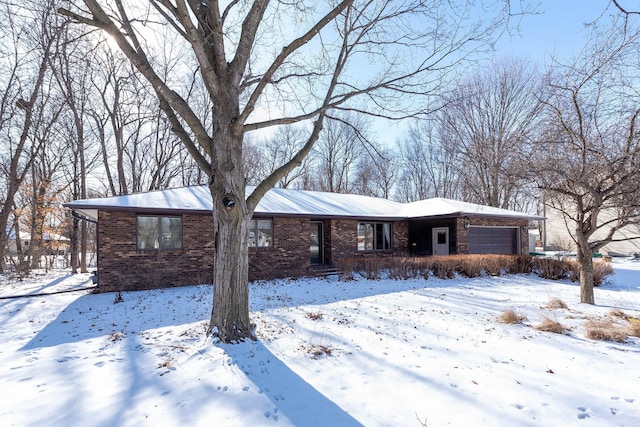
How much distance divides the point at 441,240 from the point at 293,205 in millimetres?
7542

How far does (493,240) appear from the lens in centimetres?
1625

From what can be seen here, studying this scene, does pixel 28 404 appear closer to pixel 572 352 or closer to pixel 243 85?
pixel 243 85

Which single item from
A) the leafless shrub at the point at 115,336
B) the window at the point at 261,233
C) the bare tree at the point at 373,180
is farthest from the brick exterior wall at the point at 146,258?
the bare tree at the point at 373,180

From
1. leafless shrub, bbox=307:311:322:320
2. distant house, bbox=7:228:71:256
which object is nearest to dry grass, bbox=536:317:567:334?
leafless shrub, bbox=307:311:322:320

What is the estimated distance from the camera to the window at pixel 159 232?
403 inches

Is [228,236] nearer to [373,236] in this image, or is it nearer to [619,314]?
[619,314]

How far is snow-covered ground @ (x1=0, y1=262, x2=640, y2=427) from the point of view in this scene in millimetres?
2887

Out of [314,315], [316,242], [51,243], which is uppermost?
[316,242]

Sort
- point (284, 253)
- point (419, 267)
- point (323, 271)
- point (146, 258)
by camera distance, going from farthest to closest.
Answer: point (323, 271)
point (284, 253)
point (419, 267)
point (146, 258)

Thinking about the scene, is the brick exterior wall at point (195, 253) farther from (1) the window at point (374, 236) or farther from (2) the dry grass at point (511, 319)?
(2) the dry grass at point (511, 319)

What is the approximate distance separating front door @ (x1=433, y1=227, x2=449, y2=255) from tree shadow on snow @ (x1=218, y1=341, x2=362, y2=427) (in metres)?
12.8

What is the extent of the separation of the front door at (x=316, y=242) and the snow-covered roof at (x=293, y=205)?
1.03 m

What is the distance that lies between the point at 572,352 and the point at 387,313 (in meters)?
3.08

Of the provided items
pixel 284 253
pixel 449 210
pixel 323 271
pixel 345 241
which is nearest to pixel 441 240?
pixel 449 210
